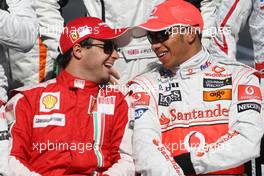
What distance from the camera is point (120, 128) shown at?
16.0ft

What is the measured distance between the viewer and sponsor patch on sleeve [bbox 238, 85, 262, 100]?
481 cm

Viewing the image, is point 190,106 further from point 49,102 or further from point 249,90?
point 49,102

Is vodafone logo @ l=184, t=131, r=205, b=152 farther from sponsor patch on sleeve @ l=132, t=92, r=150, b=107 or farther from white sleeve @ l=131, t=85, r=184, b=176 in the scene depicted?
sponsor patch on sleeve @ l=132, t=92, r=150, b=107

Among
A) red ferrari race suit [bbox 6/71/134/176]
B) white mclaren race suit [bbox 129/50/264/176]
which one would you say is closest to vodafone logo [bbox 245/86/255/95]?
white mclaren race suit [bbox 129/50/264/176]

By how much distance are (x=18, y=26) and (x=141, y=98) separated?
80 cm

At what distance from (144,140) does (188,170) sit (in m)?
0.29

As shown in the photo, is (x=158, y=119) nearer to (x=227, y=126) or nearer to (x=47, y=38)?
(x=227, y=126)

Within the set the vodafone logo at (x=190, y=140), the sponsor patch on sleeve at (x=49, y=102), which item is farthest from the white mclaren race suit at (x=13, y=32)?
the vodafone logo at (x=190, y=140)

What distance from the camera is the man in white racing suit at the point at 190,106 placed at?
15.4 feet

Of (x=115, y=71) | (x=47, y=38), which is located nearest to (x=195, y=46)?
(x=115, y=71)

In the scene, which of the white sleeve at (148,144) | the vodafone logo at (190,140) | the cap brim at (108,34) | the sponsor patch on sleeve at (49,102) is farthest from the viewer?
the cap brim at (108,34)

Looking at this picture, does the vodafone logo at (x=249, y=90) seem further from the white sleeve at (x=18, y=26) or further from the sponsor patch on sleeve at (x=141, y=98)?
the white sleeve at (x=18, y=26)

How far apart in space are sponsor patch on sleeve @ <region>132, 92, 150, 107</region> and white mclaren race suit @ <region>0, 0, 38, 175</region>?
2.17ft

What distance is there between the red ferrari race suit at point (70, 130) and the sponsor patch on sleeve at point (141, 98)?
0.07m
